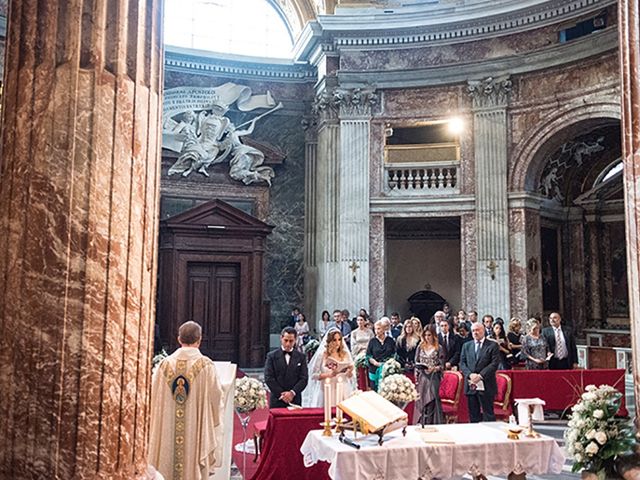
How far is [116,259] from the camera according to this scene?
3.04 metres

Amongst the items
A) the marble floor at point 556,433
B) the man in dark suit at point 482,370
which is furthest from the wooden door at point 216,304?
the man in dark suit at point 482,370

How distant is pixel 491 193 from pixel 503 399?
6.90 meters

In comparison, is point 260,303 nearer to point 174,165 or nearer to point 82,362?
point 174,165

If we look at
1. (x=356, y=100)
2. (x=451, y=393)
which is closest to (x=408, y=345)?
(x=451, y=393)

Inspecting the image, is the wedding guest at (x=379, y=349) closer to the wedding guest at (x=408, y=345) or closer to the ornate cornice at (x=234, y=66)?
the wedding guest at (x=408, y=345)

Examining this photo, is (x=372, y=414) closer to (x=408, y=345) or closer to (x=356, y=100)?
(x=408, y=345)

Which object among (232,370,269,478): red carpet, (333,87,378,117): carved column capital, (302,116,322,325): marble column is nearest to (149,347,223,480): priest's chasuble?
(232,370,269,478): red carpet

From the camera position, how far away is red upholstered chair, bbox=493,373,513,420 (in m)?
9.29

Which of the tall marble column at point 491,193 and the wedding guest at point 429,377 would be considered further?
the tall marble column at point 491,193

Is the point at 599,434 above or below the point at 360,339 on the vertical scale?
below

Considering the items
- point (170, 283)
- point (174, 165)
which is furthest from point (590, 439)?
point (174, 165)

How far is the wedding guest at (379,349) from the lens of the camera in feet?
30.5

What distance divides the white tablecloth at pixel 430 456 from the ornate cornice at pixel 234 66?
13.7 meters

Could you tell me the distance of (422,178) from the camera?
16.3 metres
